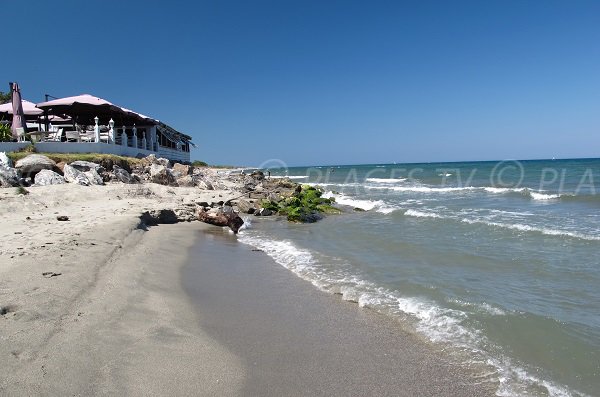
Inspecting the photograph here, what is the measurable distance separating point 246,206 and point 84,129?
1376cm

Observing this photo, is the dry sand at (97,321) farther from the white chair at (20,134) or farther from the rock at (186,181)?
the rock at (186,181)

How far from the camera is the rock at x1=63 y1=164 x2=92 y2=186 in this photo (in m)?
15.8

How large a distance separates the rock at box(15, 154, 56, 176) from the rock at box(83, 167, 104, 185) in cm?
134

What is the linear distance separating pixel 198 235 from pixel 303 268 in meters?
4.72

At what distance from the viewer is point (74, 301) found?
4.91 metres

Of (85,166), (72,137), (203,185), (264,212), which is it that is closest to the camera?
(85,166)

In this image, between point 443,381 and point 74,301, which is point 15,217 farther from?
point 443,381

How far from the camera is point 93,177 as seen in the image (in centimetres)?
1664

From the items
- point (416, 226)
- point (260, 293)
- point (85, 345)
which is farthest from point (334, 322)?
point (416, 226)

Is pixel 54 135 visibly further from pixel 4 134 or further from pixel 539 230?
pixel 539 230

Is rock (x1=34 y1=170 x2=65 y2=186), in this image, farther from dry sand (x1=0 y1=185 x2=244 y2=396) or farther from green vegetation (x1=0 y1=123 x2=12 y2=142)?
dry sand (x1=0 y1=185 x2=244 y2=396)

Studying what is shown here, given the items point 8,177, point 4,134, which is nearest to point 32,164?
point 8,177

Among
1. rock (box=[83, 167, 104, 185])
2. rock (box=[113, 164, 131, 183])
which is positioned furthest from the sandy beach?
rock (box=[113, 164, 131, 183])

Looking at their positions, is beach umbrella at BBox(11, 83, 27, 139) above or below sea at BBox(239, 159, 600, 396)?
above
